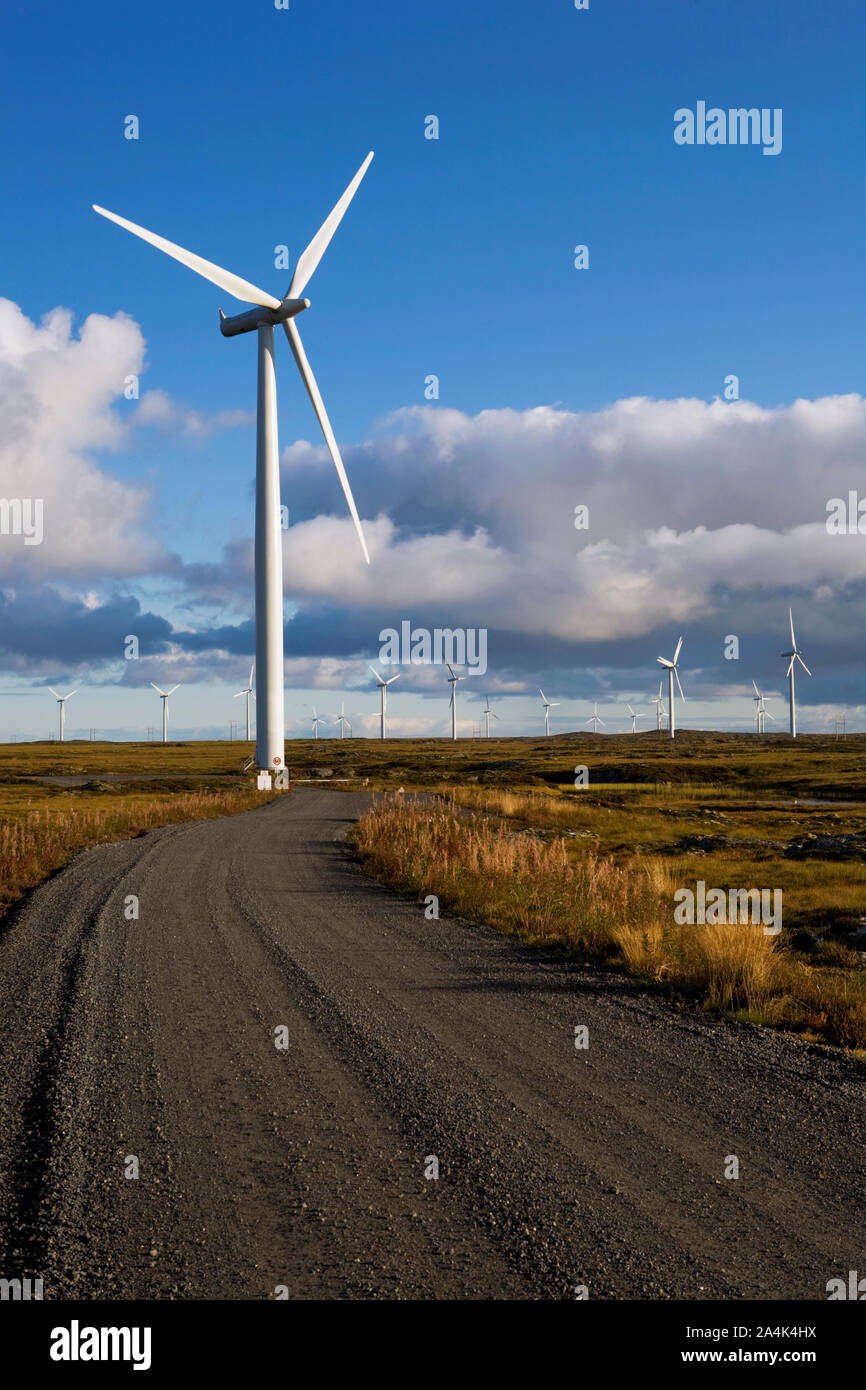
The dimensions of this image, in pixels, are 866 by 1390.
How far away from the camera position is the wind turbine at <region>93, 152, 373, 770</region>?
55938 mm

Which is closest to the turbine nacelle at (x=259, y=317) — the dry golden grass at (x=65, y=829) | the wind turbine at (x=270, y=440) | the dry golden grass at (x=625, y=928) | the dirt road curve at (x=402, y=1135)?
the wind turbine at (x=270, y=440)

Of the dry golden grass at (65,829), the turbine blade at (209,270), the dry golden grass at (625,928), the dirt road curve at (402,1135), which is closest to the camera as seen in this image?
the dirt road curve at (402,1135)

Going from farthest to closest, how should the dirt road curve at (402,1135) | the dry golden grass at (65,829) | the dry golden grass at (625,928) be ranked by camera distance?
the dry golden grass at (65,829) < the dry golden grass at (625,928) < the dirt road curve at (402,1135)

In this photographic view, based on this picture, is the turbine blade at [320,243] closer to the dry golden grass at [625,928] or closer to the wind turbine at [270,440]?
the wind turbine at [270,440]

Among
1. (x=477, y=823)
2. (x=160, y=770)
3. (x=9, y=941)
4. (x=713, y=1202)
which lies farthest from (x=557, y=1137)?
(x=160, y=770)

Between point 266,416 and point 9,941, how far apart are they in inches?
1977

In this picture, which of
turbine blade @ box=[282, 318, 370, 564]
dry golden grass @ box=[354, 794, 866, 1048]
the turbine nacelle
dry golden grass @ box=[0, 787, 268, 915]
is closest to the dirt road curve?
dry golden grass @ box=[354, 794, 866, 1048]

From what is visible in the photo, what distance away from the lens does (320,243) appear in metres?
58.5

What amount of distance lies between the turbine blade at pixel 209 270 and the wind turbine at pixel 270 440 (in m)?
0.05

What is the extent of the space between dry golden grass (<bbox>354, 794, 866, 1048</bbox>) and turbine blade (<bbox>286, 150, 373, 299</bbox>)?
42.1 m

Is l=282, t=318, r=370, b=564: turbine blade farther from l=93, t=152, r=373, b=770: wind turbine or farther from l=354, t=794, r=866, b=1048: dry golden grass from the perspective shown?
l=354, t=794, r=866, b=1048: dry golden grass

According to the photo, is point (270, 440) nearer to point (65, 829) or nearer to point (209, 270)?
point (209, 270)

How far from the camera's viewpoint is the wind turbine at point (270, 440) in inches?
2202

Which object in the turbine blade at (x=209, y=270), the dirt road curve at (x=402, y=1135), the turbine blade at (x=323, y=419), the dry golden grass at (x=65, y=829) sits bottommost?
the dry golden grass at (x=65, y=829)
